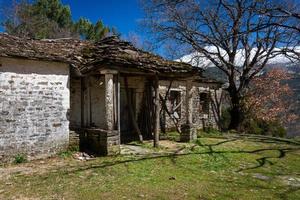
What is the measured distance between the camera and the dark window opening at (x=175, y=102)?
16.1 metres

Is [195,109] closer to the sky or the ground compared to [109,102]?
closer to the ground

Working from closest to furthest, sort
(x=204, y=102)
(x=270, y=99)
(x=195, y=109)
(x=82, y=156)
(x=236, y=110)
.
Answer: (x=82, y=156) → (x=195, y=109) → (x=204, y=102) → (x=236, y=110) → (x=270, y=99)

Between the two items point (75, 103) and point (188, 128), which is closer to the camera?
point (75, 103)

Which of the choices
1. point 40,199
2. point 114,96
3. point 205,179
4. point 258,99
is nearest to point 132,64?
point 114,96

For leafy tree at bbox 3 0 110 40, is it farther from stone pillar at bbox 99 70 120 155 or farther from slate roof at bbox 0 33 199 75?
stone pillar at bbox 99 70 120 155

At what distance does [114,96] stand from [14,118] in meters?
3.06

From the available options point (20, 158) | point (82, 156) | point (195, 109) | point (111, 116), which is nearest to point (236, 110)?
point (195, 109)

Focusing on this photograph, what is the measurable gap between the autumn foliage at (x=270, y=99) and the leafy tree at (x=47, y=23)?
1442 centimetres

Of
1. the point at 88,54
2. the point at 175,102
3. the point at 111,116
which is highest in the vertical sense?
the point at 88,54

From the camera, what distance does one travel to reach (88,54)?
37.4 ft

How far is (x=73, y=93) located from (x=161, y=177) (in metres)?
5.74

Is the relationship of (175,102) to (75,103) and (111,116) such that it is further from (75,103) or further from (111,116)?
(111,116)

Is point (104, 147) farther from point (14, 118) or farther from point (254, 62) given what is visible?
point (254, 62)

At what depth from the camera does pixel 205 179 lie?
718cm
